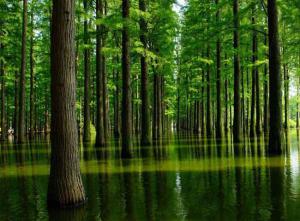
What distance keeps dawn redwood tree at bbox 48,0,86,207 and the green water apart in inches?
20.3

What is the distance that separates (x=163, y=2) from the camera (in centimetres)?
2189

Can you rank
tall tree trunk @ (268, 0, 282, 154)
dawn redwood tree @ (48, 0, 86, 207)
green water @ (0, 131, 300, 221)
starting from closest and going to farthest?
green water @ (0, 131, 300, 221), dawn redwood tree @ (48, 0, 86, 207), tall tree trunk @ (268, 0, 282, 154)

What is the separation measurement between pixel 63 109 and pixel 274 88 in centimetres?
1092

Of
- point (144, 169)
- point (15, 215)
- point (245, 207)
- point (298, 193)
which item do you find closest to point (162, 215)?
point (245, 207)

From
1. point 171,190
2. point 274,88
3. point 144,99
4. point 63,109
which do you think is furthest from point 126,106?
point 63,109

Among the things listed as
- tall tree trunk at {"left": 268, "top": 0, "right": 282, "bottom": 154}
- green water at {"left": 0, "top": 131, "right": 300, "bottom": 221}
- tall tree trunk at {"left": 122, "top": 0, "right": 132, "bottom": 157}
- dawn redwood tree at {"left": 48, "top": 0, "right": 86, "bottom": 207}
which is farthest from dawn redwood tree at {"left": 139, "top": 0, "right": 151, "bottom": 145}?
dawn redwood tree at {"left": 48, "top": 0, "right": 86, "bottom": 207}

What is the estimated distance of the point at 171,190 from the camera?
9555mm

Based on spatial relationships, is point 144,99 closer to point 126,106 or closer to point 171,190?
point 126,106

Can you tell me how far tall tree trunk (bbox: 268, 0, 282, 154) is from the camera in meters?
16.5

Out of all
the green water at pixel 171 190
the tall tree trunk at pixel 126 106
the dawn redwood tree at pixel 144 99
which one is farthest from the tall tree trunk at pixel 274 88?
the dawn redwood tree at pixel 144 99

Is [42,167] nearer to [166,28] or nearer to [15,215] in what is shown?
[15,215]

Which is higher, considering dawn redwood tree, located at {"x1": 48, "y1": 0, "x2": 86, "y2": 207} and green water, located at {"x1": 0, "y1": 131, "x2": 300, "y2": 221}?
dawn redwood tree, located at {"x1": 48, "y1": 0, "x2": 86, "y2": 207}

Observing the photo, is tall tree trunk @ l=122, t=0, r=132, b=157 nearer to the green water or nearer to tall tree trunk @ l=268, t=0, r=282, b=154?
the green water

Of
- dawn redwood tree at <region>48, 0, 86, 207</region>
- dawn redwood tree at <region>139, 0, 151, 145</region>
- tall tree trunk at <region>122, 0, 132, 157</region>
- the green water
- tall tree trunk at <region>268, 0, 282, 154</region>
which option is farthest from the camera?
dawn redwood tree at <region>139, 0, 151, 145</region>
